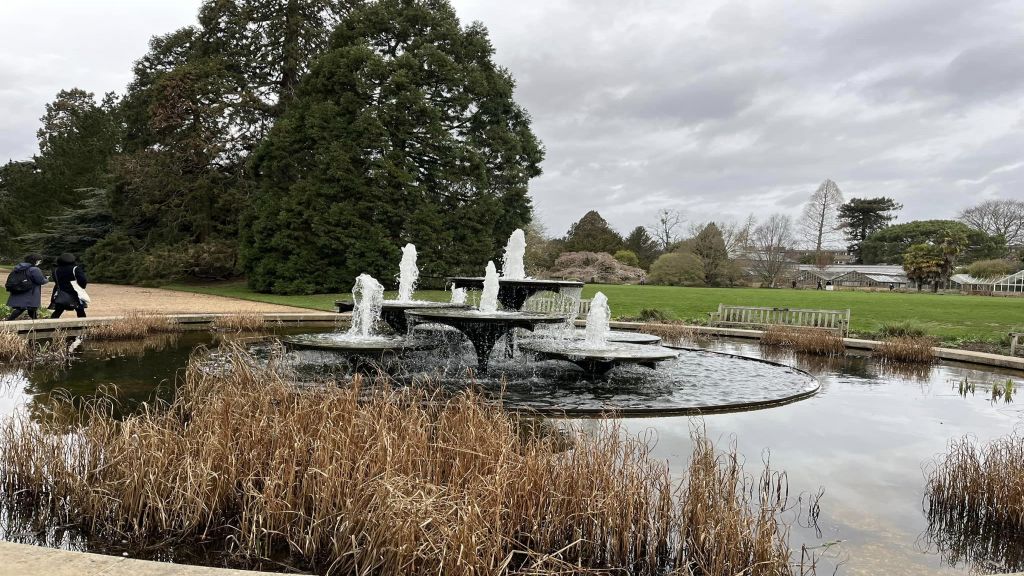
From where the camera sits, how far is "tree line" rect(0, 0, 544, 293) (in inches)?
1138

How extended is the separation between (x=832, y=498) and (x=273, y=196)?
96.5ft

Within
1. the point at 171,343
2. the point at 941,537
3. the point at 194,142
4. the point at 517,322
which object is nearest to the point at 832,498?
the point at 941,537

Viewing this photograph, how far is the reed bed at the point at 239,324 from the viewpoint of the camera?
47.5 ft

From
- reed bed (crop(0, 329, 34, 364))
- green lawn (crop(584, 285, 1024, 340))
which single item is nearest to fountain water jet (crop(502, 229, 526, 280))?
reed bed (crop(0, 329, 34, 364))

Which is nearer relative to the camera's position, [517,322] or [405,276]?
[517,322]

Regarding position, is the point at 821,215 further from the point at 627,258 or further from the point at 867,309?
the point at 867,309

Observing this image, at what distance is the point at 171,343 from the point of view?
1201 centimetres

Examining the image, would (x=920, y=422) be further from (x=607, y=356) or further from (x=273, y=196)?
(x=273, y=196)

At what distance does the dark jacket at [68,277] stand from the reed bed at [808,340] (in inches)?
599

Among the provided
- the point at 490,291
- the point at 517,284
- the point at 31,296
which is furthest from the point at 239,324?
the point at 517,284

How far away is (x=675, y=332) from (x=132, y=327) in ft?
40.6

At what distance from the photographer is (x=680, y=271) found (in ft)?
170

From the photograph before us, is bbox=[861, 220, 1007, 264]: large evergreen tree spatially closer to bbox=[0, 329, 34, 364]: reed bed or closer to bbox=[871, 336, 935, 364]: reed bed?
bbox=[871, 336, 935, 364]: reed bed

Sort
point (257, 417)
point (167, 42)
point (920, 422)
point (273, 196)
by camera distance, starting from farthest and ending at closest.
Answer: point (167, 42), point (273, 196), point (920, 422), point (257, 417)
